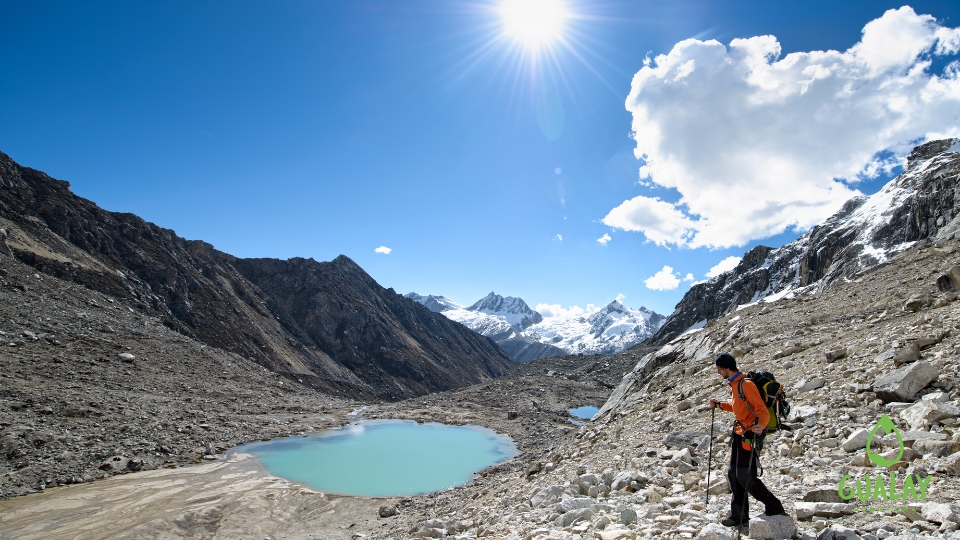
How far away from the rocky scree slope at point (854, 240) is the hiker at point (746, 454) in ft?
110

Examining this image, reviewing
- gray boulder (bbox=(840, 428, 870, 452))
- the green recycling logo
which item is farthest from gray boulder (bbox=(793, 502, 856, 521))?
gray boulder (bbox=(840, 428, 870, 452))

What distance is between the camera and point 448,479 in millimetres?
24234

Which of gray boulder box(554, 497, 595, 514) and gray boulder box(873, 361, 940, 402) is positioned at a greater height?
gray boulder box(873, 361, 940, 402)

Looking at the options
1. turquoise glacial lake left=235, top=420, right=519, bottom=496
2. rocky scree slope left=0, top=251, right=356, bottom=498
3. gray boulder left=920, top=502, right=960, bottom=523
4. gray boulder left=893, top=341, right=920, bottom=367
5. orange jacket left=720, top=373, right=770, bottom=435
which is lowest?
turquoise glacial lake left=235, top=420, right=519, bottom=496

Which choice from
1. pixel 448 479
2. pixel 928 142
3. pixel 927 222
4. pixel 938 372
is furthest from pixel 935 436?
pixel 928 142

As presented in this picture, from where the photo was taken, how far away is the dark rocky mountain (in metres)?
56.4

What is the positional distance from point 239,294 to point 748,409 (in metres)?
94.5

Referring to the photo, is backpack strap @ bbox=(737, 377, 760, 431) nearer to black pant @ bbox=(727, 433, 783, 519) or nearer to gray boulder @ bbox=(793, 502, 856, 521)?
black pant @ bbox=(727, 433, 783, 519)

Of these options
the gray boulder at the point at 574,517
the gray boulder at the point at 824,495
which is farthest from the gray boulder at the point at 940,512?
the gray boulder at the point at 574,517

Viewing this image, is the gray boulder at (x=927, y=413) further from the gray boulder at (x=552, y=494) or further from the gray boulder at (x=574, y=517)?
the gray boulder at (x=552, y=494)

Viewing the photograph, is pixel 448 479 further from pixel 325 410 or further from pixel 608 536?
pixel 325 410

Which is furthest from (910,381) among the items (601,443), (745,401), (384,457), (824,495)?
(384,457)

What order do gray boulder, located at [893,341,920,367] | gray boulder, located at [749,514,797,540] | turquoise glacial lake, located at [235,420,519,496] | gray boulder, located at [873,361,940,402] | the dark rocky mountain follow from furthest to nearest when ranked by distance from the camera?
the dark rocky mountain
turquoise glacial lake, located at [235,420,519,496]
gray boulder, located at [893,341,920,367]
gray boulder, located at [873,361,940,402]
gray boulder, located at [749,514,797,540]

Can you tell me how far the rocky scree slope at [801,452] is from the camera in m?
4.75
